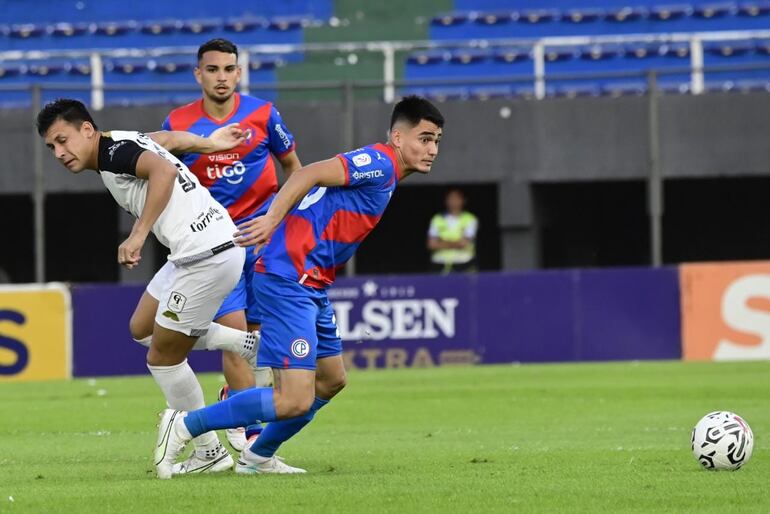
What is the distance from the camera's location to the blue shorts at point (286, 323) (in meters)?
7.71

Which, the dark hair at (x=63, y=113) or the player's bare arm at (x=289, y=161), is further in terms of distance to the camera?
the player's bare arm at (x=289, y=161)

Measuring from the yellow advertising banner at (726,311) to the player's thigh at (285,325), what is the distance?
11646 mm

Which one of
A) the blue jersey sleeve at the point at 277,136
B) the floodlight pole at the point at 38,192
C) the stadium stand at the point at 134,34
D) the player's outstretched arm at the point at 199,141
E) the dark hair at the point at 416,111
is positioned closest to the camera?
the dark hair at the point at 416,111

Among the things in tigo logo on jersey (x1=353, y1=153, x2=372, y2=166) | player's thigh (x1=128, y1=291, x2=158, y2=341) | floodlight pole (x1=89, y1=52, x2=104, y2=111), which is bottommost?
player's thigh (x1=128, y1=291, x2=158, y2=341)

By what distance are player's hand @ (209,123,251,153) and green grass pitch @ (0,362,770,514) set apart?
1842mm

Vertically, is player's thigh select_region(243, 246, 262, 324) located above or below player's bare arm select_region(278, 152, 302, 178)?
below

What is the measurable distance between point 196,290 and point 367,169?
1161mm

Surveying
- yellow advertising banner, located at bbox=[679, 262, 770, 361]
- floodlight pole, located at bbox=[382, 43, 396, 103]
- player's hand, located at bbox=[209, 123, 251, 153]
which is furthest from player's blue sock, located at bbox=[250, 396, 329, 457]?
floodlight pole, located at bbox=[382, 43, 396, 103]

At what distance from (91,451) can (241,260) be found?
222 centimetres

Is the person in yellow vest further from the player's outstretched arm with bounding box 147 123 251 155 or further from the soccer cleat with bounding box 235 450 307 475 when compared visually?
the soccer cleat with bounding box 235 450 307 475

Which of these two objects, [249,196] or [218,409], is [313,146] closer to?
[249,196]

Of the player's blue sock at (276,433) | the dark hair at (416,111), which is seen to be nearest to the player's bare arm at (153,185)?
the player's blue sock at (276,433)

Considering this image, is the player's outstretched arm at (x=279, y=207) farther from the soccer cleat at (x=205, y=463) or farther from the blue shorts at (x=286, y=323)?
the soccer cleat at (x=205, y=463)

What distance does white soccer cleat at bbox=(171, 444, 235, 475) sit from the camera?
8320mm
